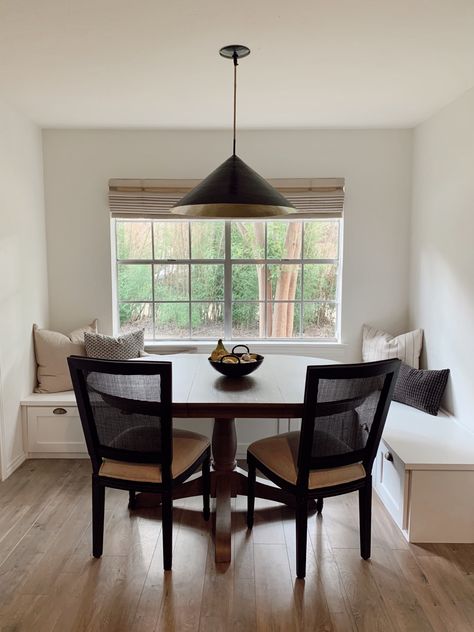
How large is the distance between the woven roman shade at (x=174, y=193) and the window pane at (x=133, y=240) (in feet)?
0.60

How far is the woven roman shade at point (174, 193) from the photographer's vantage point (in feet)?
12.5

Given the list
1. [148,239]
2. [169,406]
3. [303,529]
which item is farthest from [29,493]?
[148,239]

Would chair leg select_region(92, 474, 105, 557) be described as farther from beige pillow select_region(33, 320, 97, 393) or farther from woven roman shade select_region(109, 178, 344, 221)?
woven roman shade select_region(109, 178, 344, 221)

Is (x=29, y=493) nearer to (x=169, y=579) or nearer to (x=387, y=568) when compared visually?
(x=169, y=579)

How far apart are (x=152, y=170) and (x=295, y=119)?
1144mm

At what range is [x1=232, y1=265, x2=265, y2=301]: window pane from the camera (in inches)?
159

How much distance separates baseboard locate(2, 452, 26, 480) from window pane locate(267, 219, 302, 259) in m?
2.34

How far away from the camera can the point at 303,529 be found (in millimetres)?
2137

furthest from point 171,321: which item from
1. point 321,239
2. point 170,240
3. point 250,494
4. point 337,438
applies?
point 337,438

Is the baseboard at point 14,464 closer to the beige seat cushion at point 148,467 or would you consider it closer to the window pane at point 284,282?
the beige seat cushion at point 148,467

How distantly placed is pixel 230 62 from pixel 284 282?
189 cm

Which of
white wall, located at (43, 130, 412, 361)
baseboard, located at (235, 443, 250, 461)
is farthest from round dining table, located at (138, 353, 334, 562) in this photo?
white wall, located at (43, 130, 412, 361)

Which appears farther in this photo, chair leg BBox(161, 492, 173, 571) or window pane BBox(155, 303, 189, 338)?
window pane BBox(155, 303, 189, 338)

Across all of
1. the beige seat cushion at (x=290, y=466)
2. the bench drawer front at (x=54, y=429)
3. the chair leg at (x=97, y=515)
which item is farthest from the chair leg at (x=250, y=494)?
the bench drawer front at (x=54, y=429)
